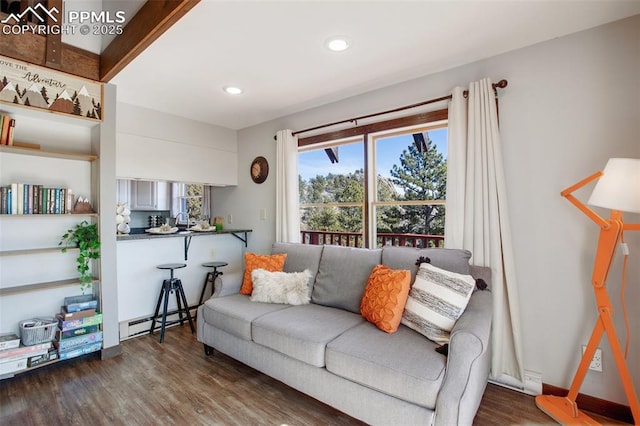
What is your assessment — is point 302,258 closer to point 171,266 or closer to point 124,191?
point 171,266

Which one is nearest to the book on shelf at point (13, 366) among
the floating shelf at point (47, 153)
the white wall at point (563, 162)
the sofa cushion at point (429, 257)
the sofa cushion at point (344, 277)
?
the floating shelf at point (47, 153)

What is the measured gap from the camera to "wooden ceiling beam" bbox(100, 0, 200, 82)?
63.7 inches

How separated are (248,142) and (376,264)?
2589 millimetres

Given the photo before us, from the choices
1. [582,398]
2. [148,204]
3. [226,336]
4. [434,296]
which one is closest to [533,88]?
[434,296]

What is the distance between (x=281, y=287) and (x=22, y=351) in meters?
1.92

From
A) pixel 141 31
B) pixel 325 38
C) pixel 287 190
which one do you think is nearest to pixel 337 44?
pixel 325 38

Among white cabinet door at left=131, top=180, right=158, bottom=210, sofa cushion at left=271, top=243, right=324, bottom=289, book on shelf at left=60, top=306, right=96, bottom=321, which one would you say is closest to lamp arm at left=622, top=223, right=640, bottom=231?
sofa cushion at left=271, top=243, right=324, bottom=289

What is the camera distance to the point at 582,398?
1.97 metres

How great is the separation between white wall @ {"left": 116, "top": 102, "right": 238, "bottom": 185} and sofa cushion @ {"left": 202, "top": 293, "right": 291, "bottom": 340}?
1.77 meters

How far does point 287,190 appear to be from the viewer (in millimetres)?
3488

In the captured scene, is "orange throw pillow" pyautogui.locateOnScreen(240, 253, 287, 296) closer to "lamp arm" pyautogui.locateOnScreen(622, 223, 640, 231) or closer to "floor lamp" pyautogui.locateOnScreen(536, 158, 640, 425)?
"floor lamp" pyautogui.locateOnScreen(536, 158, 640, 425)

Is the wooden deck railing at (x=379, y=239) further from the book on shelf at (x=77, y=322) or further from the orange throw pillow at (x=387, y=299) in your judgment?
the book on shelf at (x=77, y=322)

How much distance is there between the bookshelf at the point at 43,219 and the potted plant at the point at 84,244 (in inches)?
2.4

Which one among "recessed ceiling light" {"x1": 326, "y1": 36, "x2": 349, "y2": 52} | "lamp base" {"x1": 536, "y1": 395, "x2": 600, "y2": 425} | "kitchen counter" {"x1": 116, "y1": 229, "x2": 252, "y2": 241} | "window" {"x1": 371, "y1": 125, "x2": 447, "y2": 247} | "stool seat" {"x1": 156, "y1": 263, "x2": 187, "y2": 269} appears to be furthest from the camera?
"stool seat" {"x1": 156, "y1": 263, "x2": 187, "y2": 269}
